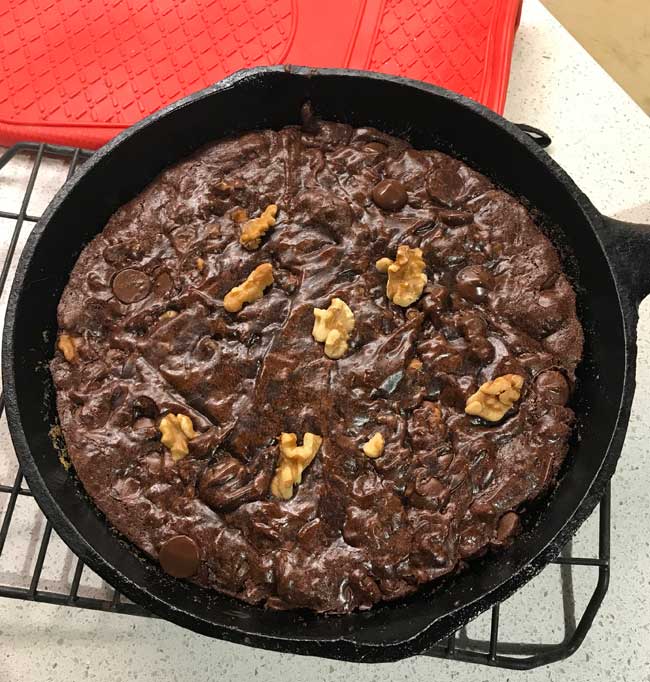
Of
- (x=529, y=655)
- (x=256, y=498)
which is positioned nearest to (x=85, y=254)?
(x=256, y=498)

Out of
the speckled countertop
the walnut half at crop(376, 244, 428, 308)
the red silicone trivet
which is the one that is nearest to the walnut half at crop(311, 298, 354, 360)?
the walnut half at crop(376, 244, 428, 308)

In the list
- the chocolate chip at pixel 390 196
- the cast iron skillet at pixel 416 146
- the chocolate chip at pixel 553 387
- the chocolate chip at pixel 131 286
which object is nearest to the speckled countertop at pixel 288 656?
the cast iron skillet at pixel 416 146

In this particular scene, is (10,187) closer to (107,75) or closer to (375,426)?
(107,75)

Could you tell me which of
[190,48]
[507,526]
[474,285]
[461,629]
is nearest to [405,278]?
[474,285]

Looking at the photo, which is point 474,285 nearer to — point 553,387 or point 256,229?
point 553,387

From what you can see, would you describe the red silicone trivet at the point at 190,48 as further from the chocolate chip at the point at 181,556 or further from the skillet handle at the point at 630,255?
the chocolate chip at the point at 181,556

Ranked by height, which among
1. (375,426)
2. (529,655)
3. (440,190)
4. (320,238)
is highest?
(440,190)

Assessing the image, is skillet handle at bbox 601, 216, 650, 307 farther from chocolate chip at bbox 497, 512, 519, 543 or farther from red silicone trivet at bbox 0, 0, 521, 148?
red silicone trivet at bbox 0, 0, 521, 148
